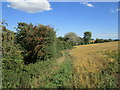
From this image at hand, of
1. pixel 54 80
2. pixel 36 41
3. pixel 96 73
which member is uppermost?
pixel 36 41

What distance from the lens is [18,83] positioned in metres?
3.13

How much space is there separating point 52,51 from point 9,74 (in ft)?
14.7

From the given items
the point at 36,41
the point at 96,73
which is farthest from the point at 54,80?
the point at 36,41

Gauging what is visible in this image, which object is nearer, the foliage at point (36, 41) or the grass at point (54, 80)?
the grass at point (54, 80)

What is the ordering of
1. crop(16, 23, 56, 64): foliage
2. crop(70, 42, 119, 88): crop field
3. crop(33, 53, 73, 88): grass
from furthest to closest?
1. crop(16, 23, 56, 64): foliage
2. crop(33, 53, 73, 88): grass
3. crop(70, 42, 119, 88): crop field

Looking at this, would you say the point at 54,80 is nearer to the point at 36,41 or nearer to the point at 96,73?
the point at 96,73

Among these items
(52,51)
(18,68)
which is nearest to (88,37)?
(52,51)

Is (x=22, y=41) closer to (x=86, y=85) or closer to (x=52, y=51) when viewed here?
(x=52, y=51)

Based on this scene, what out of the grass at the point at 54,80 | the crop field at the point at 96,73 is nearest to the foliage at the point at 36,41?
the crop field at the point at 96,73

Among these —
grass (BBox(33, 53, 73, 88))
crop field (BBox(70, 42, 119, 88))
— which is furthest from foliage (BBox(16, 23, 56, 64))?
grass (BBox(33, 53, 73, 88))

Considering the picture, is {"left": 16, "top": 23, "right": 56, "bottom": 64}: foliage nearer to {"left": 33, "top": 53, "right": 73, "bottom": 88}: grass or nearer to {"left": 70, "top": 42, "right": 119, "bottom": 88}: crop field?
{"left": 70, "top": 42, "right": 119, "bottom": 88}: crop field

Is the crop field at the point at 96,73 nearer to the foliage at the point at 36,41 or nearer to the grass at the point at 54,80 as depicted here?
the grass at the point at 54,80

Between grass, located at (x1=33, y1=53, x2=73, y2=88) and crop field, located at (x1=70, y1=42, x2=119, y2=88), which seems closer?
crop field, located at (x1=70, y1=42, x2=119, y2=88)

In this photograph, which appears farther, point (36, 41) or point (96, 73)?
point (36, 41)
